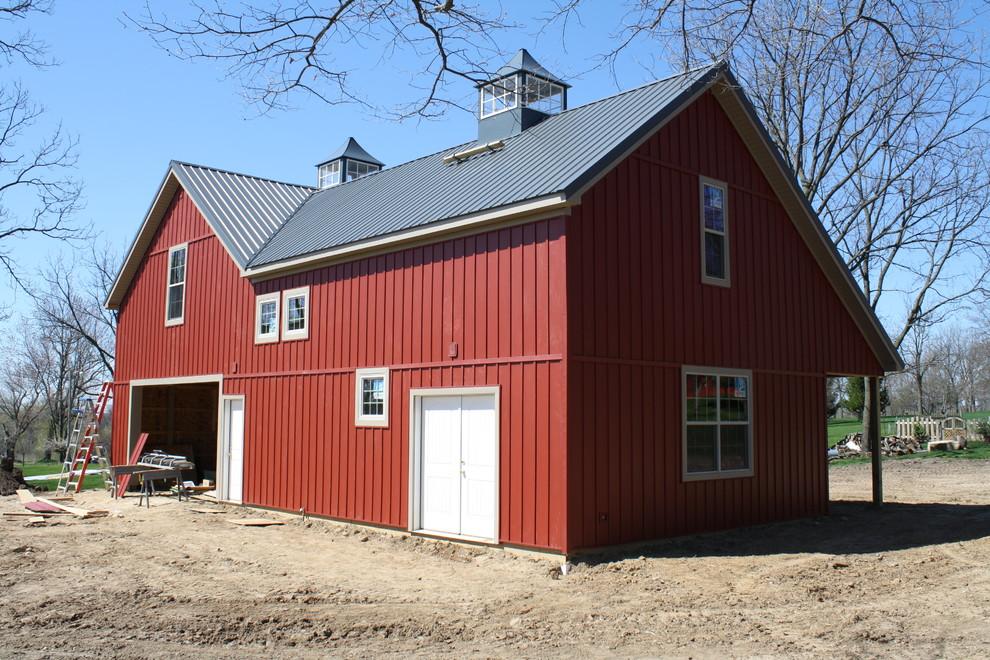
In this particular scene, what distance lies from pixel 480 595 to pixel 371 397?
552 cm

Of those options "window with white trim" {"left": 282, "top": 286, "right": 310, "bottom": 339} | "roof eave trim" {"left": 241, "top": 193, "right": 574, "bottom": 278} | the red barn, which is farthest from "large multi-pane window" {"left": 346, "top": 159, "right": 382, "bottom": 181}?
"window with white trim" {"left": 282, "top": 286, "right": 310, "bottom": 339}

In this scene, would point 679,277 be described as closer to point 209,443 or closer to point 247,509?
point 247,509

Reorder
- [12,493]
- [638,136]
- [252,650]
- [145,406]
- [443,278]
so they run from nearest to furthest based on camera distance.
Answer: [252,650] → [638,136] → [443,278] → [12,493] → [145,406]

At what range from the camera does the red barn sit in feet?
36.7

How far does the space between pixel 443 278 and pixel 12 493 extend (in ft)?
44.1

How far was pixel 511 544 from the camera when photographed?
11.2 metres

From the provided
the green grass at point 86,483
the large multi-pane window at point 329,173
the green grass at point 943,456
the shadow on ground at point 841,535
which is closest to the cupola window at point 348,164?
the large multi-pane window at point 329,173

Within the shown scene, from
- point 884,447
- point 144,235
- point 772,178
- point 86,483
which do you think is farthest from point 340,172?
point 884,447

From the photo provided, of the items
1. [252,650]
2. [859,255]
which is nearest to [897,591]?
[252,650]

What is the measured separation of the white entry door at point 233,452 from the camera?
17.3 meters

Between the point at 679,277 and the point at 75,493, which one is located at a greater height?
the point at 679,277

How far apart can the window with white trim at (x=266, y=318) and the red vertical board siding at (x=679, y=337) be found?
7.56 m

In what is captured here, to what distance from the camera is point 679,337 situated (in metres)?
12.5

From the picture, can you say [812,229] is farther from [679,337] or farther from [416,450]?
[416,450]
